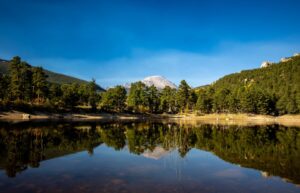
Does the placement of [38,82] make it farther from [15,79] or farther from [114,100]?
[114,100]

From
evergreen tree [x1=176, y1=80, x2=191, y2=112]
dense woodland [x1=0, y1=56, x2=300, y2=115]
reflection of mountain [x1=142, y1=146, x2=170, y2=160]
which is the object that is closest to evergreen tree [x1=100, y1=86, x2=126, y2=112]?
dense woodland [x1=0, y1=56, x2=300, y2=115]

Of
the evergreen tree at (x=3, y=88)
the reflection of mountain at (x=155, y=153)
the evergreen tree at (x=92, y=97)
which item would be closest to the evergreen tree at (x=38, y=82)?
the evergreen tree at (x=3, y=88)

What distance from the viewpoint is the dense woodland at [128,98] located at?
370 ft

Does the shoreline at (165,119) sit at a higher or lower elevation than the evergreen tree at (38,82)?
lower

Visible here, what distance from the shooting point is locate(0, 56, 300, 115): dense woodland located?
112625 mm

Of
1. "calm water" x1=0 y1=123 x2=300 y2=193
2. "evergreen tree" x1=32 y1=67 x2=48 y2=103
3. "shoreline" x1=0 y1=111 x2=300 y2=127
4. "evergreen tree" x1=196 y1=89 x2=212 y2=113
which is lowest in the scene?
"calm water" x1=0 y1=123 x2=300 y2=193

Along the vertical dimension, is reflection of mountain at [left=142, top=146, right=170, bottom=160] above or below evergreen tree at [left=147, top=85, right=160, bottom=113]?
below

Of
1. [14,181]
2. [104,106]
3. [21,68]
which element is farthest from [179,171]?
[104,106]

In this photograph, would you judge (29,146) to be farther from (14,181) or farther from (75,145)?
(14,181)

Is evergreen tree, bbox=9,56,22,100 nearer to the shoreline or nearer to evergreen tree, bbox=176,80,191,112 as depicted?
the shoreline

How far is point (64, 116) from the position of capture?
115 metres

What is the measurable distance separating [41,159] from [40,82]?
98160 mm

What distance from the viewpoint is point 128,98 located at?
521ft

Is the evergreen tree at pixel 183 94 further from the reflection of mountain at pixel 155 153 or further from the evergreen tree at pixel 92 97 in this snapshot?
the reflection of mountain at pixel 155 153
